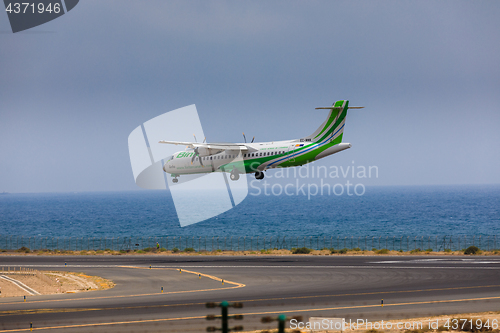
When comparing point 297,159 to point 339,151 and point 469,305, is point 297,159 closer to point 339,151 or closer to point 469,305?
point 339,151

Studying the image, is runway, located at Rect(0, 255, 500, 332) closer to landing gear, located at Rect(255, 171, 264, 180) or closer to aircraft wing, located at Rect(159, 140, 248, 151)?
landing gear, located at Rect(255, 171, 264, 180)

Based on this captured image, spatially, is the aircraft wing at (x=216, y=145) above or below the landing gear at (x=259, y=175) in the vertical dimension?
above

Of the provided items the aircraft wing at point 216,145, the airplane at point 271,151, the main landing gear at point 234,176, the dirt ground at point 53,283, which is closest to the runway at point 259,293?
the dirt ground at point 53,283

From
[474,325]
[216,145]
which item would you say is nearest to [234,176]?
[216,145]

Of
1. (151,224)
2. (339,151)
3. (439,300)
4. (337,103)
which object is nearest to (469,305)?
(439,300)

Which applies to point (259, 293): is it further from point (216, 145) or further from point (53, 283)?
point (53, 283)

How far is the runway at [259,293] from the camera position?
29250 mm

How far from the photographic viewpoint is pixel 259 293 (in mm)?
37969

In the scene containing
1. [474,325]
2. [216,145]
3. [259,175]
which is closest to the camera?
[474,325]

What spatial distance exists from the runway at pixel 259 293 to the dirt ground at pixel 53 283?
2028mm

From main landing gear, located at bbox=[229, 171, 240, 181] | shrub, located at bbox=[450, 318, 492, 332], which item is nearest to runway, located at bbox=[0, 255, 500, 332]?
Answer: shrub, located at bbox=[450, 318, 492, 332]

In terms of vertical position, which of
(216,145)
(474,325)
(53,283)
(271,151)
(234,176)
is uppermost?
(216,145)

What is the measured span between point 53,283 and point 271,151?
23995mm

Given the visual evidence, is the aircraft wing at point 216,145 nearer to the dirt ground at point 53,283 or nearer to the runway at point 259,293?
the runway at point 259,293
